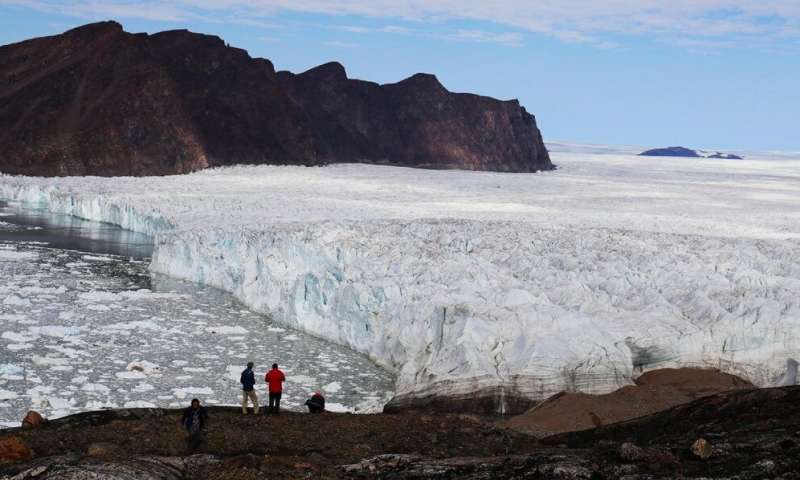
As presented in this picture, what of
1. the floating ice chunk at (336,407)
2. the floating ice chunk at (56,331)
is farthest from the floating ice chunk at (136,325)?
the floating ice chunk at (336,407)

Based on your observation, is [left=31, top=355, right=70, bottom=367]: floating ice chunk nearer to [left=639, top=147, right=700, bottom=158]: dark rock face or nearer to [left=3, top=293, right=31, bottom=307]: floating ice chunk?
[left=3, top=293, right=31, bottom=307]: floating ice chunk

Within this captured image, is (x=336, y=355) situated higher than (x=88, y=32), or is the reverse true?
(x=88, y=32)

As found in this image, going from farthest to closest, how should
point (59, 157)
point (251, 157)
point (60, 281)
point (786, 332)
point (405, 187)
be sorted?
point (251, 157), point (59, 157), point (405, 187), point (60, 281), point (786, 332)

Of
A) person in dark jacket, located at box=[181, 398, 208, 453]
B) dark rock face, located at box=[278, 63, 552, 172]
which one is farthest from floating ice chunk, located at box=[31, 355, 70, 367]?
dark rock face, located at box=[278, 63, 552, 172]

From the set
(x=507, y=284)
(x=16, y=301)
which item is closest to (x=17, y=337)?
(x=16, y=301)

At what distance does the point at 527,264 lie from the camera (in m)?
21.0

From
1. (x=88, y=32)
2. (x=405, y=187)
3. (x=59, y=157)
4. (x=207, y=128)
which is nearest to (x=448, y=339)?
(x=405, y=187)

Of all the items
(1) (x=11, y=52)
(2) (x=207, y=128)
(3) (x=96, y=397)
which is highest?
(1) (x=11, y=52)

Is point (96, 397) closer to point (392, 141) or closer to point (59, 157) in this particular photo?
point (59, 157)

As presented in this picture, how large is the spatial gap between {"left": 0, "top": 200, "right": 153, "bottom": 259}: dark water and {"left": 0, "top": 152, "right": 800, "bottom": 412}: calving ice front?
1.27m

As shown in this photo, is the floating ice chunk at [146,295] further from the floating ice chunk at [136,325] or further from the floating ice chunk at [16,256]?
the floating ice chunk at [16,256]

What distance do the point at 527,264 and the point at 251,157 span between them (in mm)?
46566

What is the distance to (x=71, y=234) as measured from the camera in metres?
35.9

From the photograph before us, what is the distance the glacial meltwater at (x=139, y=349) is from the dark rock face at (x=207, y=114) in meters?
34.7
